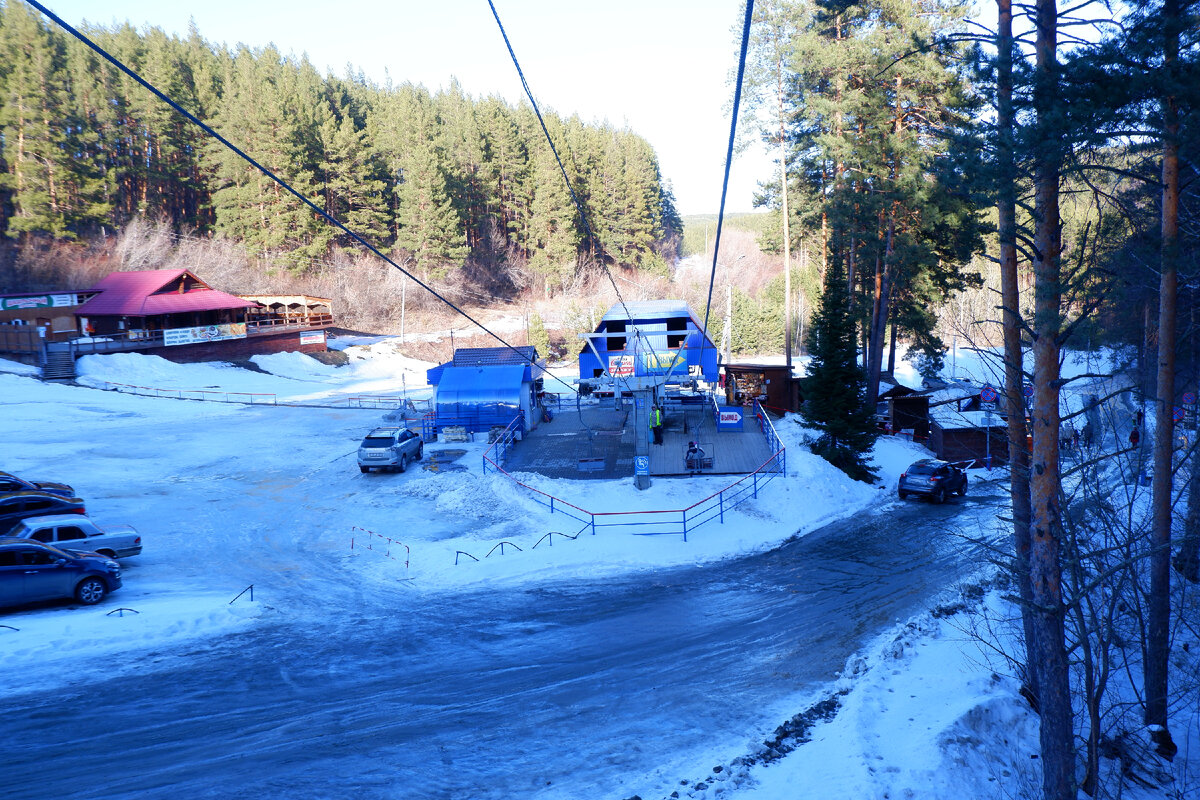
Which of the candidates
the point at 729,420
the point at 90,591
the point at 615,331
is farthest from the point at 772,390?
the point at 90,591

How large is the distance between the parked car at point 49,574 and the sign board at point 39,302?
132ft

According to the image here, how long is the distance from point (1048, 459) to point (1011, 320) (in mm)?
2887

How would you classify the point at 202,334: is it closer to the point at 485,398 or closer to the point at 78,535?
the point at 485,398

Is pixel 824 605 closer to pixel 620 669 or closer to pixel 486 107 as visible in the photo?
pixel 620 669

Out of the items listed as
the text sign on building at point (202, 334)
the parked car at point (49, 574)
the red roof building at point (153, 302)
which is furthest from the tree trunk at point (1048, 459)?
the red roof building at point (153, 302)

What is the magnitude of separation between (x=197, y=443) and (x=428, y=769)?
26794 mm

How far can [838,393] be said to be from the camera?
25.5 metres

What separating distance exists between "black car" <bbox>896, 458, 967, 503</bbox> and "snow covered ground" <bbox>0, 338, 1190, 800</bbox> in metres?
1.14

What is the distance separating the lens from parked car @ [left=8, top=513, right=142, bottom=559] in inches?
645

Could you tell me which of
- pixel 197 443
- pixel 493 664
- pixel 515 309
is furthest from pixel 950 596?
pixel 515 309

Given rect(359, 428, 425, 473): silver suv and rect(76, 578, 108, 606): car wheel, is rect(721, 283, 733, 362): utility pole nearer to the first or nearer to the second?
rect(359, 428, 425, 473): silver suv

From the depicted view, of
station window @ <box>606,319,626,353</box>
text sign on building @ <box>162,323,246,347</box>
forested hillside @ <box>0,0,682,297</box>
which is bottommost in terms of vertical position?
station window @ <box>606,319,626,353</box>

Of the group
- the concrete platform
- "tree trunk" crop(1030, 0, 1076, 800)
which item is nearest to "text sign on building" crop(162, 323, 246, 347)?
the concrete platform

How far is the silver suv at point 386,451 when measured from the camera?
26.5 metres
